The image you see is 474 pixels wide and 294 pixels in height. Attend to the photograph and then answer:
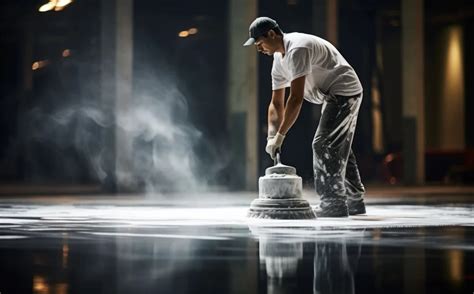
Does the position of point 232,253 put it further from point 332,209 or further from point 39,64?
point 39,64

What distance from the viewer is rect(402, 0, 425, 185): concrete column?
18.1 m

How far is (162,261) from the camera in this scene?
529 cm

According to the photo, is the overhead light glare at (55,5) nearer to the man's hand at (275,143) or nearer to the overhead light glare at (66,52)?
the overhead light glare at (66,52)

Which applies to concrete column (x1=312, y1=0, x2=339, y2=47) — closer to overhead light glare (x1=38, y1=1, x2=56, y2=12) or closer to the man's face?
overhead light glare (x1=38, y1=1, x2=56, y2=12)

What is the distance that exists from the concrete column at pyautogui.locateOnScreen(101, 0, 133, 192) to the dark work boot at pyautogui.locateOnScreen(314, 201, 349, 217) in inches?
301

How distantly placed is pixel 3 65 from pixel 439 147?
1125cm

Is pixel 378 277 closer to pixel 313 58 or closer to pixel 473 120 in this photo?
pixel 313 58

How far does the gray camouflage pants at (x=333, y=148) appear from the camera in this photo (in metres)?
8.70

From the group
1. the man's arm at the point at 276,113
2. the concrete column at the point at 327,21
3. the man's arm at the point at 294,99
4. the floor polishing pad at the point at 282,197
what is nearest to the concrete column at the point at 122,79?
the concrete column at the point at 327,21

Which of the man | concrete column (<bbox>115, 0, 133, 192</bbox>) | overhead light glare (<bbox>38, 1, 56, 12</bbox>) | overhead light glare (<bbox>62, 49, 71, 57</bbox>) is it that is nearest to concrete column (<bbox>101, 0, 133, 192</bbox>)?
concrete column (<bbox>115, 0, 133, 192</bbox>)

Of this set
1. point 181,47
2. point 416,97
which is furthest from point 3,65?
point 416,97

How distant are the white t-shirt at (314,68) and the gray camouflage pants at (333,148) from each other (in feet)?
0.34

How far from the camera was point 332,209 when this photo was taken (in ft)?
28.6


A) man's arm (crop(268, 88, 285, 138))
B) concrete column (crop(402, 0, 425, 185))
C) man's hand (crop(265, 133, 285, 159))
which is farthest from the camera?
concrete column (crop(402, 0, 425, 185))
